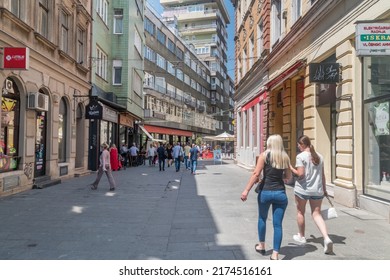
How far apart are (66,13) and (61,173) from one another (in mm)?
6634

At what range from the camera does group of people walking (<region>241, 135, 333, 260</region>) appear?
492 centimetres

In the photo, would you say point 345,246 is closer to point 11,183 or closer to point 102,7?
point 11,183

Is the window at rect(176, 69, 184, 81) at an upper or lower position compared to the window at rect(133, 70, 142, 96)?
upper

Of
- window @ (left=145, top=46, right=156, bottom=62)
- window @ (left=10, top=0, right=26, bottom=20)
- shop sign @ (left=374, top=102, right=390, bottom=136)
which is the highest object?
window @ (left=145, top=46, right=156, bottom=62)

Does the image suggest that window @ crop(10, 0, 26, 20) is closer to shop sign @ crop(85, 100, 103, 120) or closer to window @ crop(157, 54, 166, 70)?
shop sign @ crop(85, 100, 103, 120)

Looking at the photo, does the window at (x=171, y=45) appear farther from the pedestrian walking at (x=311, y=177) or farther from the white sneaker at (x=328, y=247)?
the white sneaker at (x=328, y=247)

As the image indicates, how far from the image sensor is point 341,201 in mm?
9406

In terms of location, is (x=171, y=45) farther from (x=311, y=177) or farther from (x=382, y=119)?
(x=311, y=177)

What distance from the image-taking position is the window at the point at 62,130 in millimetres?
14964

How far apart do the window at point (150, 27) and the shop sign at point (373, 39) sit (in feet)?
118

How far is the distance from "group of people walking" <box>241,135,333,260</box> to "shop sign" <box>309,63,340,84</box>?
16.2 ft

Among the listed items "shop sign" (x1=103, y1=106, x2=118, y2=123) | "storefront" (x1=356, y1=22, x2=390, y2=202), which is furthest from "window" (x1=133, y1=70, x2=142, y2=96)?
"storefront" (x1=356, y1=22, x2=390, y2=202)

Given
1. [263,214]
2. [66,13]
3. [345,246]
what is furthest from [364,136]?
[66,13]

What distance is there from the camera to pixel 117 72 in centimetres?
2411
